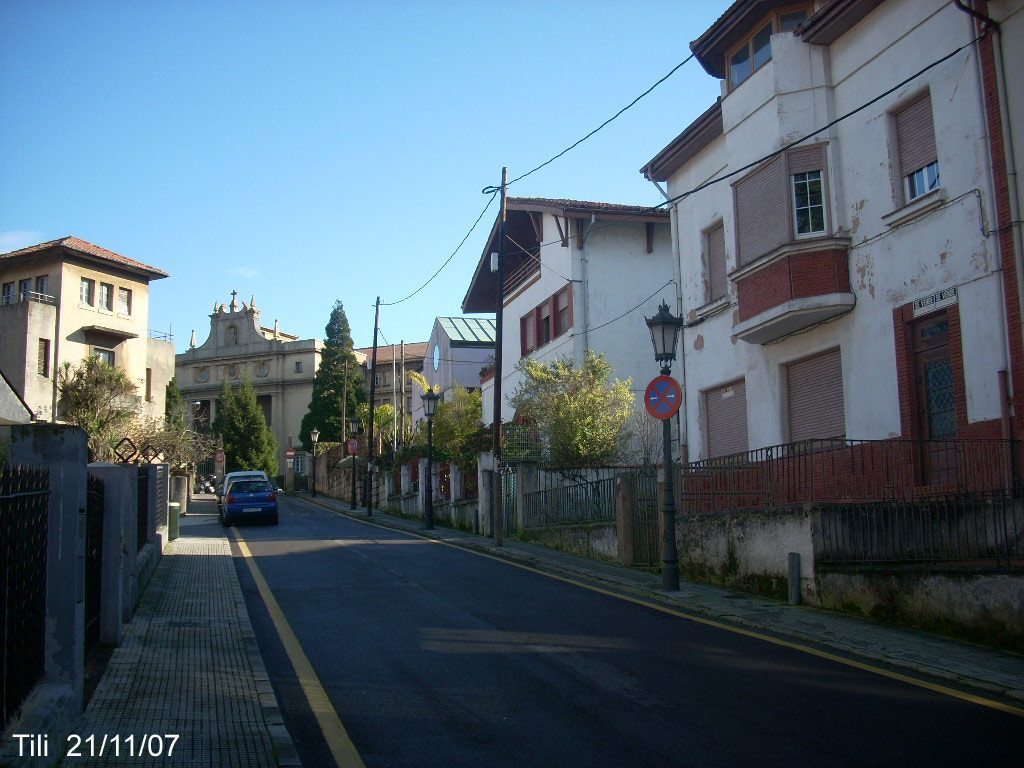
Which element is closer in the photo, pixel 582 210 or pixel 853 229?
pixel 853 229

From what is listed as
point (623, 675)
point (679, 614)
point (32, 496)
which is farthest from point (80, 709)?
point (679, 614)

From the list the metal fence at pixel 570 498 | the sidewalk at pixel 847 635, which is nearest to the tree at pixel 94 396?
the metal fence at pixel 570 498

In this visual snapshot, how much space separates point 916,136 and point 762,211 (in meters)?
3.08

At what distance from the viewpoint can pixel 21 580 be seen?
212 inches

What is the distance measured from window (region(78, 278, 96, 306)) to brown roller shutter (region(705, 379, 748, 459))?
116 ft

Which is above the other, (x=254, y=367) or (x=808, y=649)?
(x=254, y=367)

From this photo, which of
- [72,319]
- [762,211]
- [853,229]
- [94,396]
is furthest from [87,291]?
[853,229]

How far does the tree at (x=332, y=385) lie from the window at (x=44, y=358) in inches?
1131

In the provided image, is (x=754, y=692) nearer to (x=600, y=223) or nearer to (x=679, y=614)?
(x=679, y=614)

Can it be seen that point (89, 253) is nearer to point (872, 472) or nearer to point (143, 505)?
point (143, 505)

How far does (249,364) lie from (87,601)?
78.5m

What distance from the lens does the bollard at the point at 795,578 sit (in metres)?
11.8

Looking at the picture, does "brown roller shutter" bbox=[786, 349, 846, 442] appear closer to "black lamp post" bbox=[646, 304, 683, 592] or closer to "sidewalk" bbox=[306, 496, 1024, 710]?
"black lamp post" bbox=[646, 304, 683, 592]

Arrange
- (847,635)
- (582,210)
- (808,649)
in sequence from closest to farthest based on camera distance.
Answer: (808,649), (847,635), (582,210)
